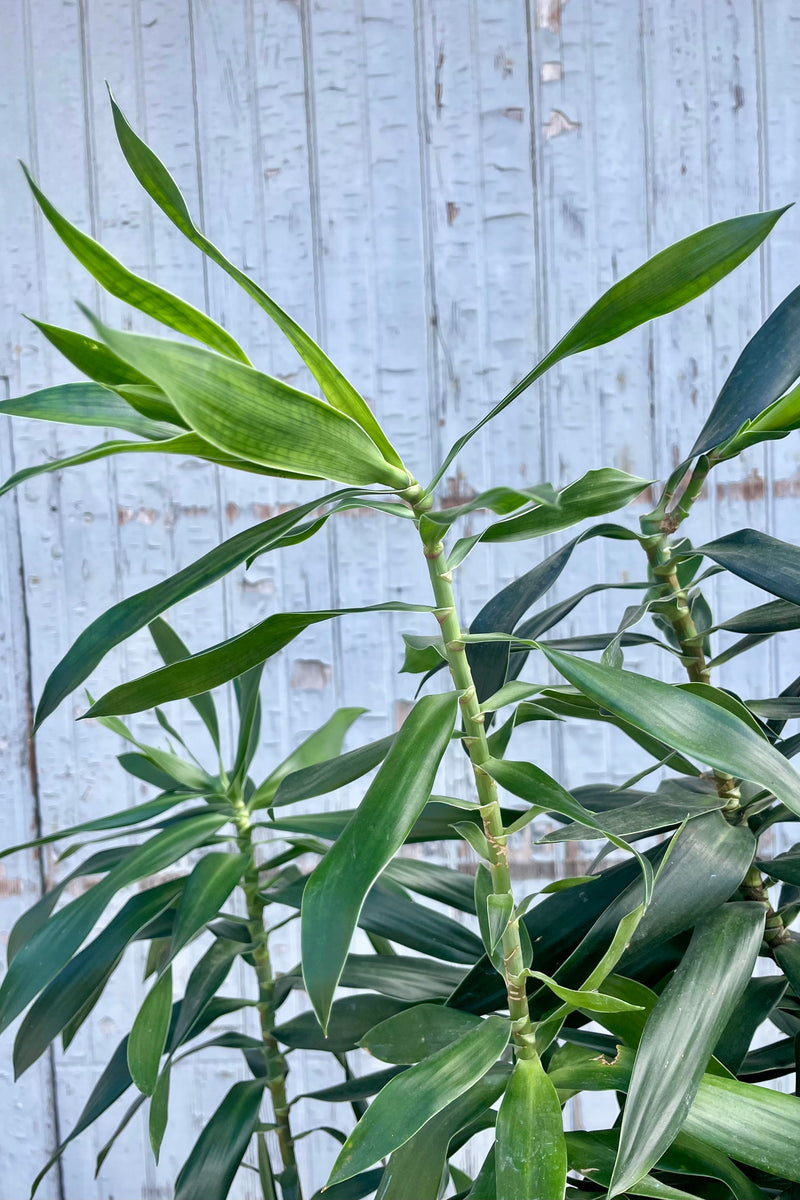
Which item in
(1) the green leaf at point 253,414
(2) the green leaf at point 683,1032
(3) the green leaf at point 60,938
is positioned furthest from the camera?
(3) the green leaf at point 60,938

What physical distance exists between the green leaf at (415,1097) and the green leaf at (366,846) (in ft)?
0.38

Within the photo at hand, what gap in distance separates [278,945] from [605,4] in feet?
4.14

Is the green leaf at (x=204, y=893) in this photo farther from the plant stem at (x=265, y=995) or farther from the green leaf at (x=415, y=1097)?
the green leaf at (x=415, y=1097)

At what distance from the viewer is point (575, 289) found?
1118 millimetres

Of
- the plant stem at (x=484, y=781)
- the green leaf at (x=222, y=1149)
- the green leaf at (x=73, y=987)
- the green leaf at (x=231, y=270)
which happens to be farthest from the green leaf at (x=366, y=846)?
the green leaf at (x=222, y=1149)

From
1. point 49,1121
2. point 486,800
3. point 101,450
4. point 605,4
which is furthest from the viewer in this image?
point 49,1121

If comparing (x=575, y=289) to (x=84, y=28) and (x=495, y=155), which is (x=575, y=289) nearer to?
(x=495, y=155)

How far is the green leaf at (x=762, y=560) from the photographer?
0.43 meters

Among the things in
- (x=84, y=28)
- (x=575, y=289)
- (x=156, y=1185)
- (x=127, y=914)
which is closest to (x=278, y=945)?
(x=156, y=1185)

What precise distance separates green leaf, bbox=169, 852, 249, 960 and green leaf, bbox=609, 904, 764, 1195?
26 centimetres

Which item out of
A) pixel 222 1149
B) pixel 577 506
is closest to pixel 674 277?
pixel 577 506

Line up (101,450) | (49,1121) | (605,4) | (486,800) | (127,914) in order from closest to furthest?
1. (101,450)
2. (486,800)
3. (127,914)
4. (605,4)
5. (49,1121)

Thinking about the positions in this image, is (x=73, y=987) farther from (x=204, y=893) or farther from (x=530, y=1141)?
(x=530, y=1141)

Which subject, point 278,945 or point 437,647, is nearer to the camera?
point 437,647
